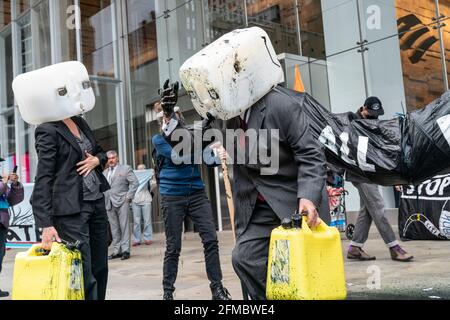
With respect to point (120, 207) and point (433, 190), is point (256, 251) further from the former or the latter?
point (120, 207)

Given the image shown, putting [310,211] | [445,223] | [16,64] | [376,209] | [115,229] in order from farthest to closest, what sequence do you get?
1. [16,64]
2. [115,229]
3. [445,223]
4. [376,209]
5. [310,211]

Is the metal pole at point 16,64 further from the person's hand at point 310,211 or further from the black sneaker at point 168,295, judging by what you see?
the person's hand at point 310,211

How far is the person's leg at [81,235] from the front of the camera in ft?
12.2

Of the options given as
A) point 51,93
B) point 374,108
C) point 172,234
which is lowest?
point 172,234

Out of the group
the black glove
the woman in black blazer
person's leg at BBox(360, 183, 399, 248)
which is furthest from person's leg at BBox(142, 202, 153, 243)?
the woman in black blazer

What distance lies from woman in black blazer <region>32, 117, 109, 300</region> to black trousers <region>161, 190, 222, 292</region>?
1059 millimetres

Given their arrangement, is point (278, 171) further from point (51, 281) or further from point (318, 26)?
point (318, 26)

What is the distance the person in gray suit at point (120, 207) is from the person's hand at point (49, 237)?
5494 mm

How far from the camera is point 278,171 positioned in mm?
3096

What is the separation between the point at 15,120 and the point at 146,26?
21.9 feet

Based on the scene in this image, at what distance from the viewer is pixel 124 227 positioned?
9117mm

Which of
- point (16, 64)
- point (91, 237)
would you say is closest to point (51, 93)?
point (91, 237)

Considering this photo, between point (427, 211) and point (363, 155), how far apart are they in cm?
428

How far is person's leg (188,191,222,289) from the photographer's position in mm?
4887
